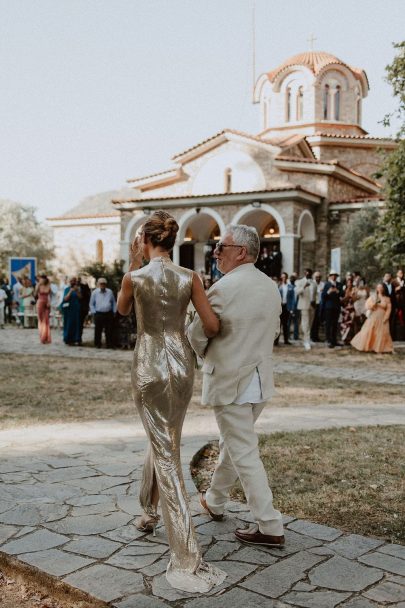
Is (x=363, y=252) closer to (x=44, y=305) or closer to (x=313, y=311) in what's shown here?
(x=313, y=311)

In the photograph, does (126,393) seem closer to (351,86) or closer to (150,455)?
(150,455)

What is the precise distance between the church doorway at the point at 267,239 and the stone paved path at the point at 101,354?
712 centimetres

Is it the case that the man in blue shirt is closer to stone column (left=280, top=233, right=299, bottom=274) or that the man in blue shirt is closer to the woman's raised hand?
stone column (left=280, top=233, right=299, bottom=274)

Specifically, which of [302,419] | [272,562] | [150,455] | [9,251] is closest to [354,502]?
[272,562]

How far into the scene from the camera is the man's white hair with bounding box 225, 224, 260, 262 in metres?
3.92

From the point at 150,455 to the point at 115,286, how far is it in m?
20.4

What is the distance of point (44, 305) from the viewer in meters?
16.9

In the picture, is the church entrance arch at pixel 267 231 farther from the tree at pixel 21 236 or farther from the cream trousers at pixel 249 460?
the cream trousers at pixel 249 460

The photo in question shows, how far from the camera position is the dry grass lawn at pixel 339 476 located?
4.48 metres

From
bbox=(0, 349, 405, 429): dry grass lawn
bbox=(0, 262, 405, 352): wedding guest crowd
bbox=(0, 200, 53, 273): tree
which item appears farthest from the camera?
bbox=(0, 200, 53, 273): tree

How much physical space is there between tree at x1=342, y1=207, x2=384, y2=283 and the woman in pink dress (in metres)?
12.9

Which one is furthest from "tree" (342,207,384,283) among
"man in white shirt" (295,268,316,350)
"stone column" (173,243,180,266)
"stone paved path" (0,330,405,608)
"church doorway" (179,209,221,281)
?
"stone paved path" (0,330,405,608)

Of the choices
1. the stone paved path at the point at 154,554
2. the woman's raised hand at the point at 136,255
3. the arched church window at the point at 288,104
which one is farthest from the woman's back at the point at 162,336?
the arched church window at the point at 288,104

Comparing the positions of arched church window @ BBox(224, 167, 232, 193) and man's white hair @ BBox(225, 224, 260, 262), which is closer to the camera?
man's white hair @ BBox(225, 224, 260, 262)
